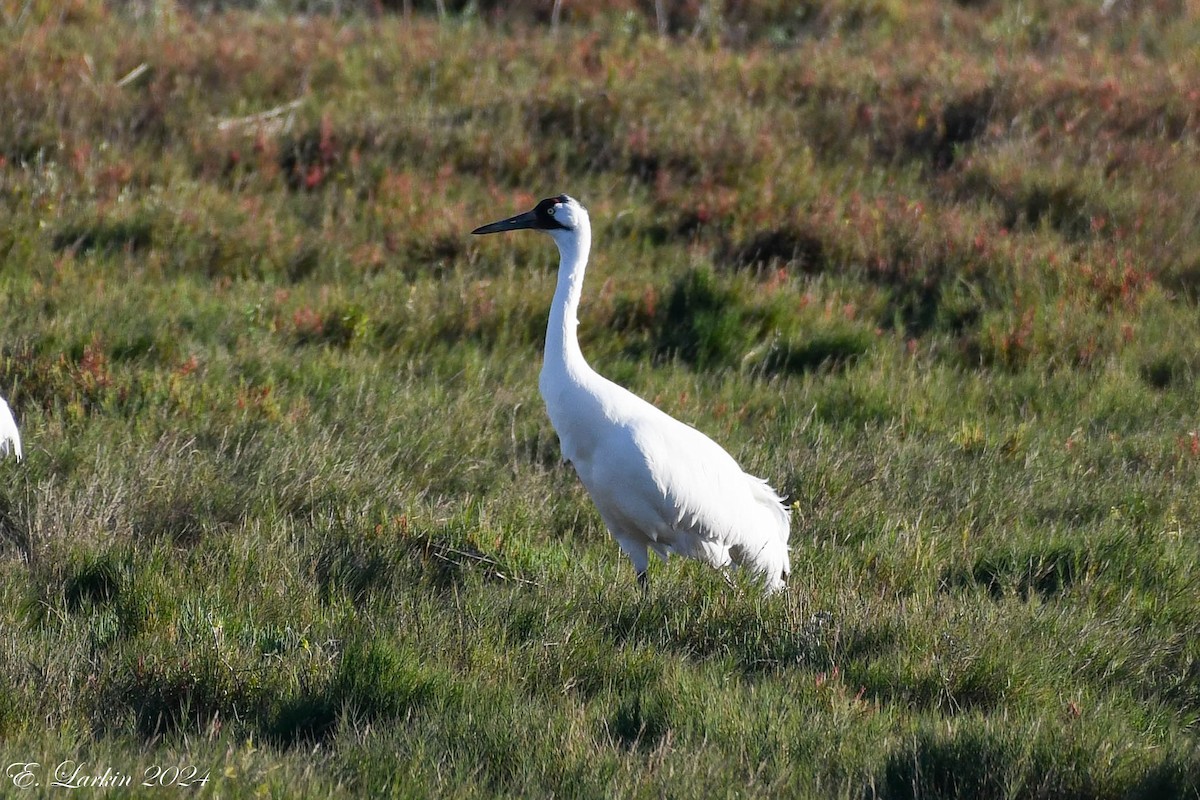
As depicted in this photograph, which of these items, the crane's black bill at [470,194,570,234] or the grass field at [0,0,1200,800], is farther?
the crane's black bill at [470,194,570,234]

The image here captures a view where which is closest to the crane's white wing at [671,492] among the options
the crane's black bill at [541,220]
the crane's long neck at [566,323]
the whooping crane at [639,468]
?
the whooping crane at [639,468]

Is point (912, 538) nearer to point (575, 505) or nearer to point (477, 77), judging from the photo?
point (575, 505)

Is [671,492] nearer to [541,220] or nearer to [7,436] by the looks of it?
[541,220]

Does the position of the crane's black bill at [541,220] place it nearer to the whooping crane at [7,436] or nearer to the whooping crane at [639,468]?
the whooping crane at [639,468]

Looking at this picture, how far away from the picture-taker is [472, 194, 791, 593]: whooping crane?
18.3ft

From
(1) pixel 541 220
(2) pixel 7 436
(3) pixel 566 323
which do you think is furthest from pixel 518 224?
(2) pixel 7 436

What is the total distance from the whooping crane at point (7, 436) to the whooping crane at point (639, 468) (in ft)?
7.34

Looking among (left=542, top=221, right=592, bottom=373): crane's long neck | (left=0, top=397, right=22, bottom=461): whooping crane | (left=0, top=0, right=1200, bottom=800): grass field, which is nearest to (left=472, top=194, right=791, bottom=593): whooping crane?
(left=542, top=221, right=592, bottom=373): crane's long neck

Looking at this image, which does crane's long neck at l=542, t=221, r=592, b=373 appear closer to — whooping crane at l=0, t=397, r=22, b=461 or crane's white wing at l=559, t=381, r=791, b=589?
crane's white wing at l=559, t=381, r=791, b=589

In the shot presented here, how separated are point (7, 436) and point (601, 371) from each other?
3249 mm

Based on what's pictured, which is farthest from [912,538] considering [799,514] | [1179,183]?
[1179,183]

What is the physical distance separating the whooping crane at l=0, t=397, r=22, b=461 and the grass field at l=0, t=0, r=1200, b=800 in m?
0.13

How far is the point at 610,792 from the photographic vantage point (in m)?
3.87

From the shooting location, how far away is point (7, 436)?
6.16m
